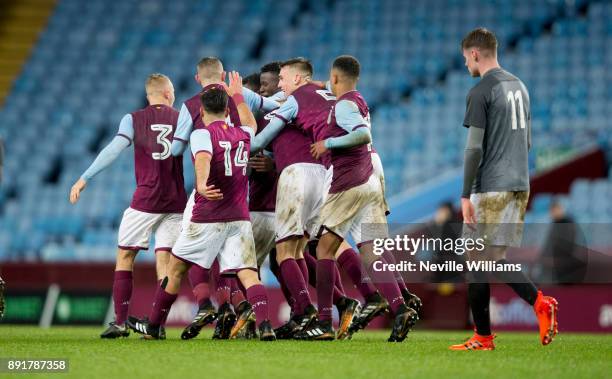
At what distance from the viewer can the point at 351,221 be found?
8.44m

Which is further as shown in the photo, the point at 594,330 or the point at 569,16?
the point at 569,16

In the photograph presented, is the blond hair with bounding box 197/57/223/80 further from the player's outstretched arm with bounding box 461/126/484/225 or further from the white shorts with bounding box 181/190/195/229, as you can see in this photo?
the player's outstretched arm with bounding box 461/126/484/225

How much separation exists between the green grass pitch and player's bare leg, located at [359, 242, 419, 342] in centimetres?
16

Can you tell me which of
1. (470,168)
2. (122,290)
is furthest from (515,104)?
(122,290)

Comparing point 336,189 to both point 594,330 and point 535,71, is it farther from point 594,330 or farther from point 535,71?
point 535,71

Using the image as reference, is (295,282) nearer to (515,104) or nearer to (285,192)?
(285,192)

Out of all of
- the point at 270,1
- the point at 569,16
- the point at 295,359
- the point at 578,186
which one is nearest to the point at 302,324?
the point at 295,359

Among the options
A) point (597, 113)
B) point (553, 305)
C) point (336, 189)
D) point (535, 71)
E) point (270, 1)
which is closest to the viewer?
point (553, 305)

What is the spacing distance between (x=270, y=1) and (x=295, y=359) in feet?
56.8

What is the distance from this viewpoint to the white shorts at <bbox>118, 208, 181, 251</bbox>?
9.11m

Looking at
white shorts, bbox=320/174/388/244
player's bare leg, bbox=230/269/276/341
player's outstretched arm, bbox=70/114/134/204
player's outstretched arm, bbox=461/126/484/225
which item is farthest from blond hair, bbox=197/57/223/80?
player's outstretched arm, bbox=461/126/484/225

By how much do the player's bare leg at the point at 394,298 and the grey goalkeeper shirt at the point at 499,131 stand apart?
1194 mm

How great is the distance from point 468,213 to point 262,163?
2.44 meters

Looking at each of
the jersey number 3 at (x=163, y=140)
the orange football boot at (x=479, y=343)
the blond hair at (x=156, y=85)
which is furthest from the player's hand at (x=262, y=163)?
the orange football boot at (x=479, y=343)
